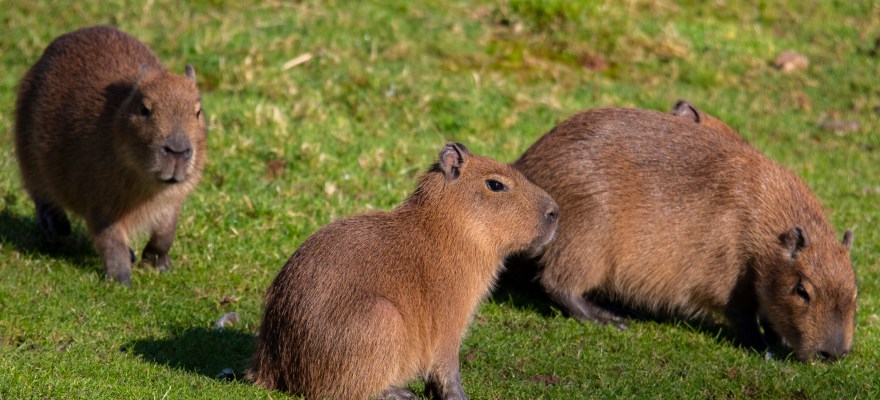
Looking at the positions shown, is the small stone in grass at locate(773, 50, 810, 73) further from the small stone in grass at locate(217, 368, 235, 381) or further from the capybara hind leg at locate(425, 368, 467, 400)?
the small stone in grass at locate(217, 368, 235, 381)

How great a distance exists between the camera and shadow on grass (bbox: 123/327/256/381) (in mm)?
5157

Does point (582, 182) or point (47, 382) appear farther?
point (582, 182)

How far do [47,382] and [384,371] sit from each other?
55.4 inches

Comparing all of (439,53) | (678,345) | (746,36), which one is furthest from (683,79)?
(678,345)

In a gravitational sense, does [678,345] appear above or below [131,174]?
below

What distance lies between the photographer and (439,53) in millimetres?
10250

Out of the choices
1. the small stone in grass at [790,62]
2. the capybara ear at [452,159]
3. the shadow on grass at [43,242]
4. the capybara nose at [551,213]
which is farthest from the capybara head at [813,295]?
the small stone in grass at [790,62]

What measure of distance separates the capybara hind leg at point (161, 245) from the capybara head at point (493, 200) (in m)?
2.21

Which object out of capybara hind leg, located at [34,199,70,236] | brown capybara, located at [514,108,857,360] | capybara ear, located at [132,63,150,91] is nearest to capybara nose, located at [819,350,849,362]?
brown capybara, located at [514,108,857,360]

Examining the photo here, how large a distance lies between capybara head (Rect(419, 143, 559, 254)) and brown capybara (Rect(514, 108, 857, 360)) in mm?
1225

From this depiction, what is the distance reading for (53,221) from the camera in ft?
23.3

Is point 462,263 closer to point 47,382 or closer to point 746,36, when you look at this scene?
point 47,382

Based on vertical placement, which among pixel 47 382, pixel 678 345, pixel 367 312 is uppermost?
pixel 367 312

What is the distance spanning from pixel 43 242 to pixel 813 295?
15.3ft
